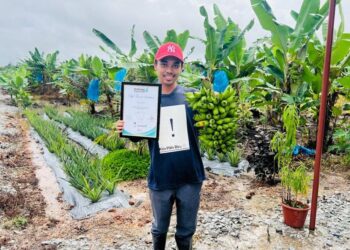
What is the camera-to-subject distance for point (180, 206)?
265cm

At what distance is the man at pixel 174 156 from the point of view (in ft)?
8.23

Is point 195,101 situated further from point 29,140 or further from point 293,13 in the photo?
point 29,140

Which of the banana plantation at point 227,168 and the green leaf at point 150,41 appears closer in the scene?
the banana plantation at point 227,168

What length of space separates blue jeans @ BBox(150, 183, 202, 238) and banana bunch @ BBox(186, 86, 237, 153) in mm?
417

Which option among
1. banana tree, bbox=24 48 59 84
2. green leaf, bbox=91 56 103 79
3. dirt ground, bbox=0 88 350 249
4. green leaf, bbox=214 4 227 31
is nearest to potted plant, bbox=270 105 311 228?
dirt ground, bbox=0 88 350 249

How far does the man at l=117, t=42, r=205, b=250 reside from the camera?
8.23 feet

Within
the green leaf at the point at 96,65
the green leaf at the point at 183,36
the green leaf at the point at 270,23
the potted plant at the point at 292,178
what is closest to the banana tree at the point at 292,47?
the green leaf at the point at 270,23

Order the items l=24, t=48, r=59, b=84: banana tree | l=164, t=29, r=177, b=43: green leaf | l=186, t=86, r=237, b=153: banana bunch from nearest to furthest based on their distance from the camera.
Answer: 1. l=186, t=86, r=237, b=153: banana bunch
2. l=164, t=29, r=177, b=43: green leaf
3. l=24, t=48, r=59, b=84: banana tree

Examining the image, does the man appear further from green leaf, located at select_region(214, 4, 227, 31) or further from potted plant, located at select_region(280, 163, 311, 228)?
green leaf, located at select_region(214, 4, 227, 31)

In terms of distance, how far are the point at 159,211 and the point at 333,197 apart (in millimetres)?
3267

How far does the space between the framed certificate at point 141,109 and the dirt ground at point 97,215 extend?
1.68m

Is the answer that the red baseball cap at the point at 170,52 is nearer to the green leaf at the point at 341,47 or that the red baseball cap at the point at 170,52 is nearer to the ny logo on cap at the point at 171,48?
the ny logo on cap at the point at 171,48

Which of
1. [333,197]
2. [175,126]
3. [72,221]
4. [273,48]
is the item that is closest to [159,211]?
[175,126]

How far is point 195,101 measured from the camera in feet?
8.07
